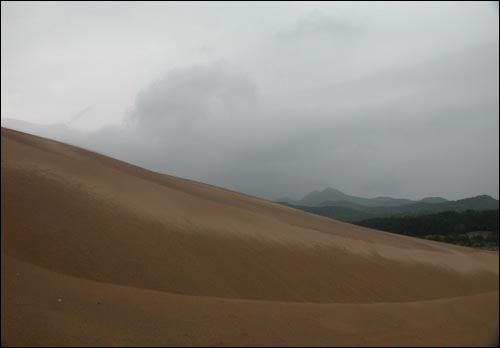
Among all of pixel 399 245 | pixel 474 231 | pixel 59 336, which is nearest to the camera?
pixel 59 336

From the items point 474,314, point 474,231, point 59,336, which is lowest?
point 59,336

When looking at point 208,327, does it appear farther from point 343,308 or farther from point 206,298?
point 343,308

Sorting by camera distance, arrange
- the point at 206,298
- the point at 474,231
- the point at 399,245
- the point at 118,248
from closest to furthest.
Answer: the point at 206,298 < the point at 118,248 < the point at 474,231 < the point at 399,245

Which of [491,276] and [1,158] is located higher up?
[1,158]

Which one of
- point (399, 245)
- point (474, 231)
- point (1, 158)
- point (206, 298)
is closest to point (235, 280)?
point (206, 298)

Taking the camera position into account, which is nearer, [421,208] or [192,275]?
[192,275]

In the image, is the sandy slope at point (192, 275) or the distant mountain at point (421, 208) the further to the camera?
the distant mountain at point (421, 208)

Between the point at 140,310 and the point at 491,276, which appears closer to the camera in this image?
the point at 140,310

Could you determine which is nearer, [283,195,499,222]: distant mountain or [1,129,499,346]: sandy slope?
[1,129,499,346]: sandy slope
